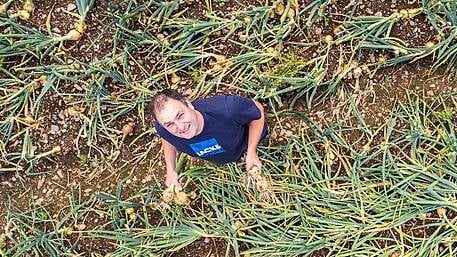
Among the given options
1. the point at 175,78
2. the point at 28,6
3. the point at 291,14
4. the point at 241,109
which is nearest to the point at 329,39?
the point at 291,14

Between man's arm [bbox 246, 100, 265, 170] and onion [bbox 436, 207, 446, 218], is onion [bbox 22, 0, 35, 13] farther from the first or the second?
onion [bbox 436, 207, 446, 218]

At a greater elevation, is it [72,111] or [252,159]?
[252,159]

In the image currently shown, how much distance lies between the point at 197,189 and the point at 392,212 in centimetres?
68

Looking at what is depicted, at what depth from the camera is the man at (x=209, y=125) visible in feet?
6.66

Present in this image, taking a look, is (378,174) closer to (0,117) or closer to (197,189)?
(197,189)

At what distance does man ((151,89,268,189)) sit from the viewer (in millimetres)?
2031

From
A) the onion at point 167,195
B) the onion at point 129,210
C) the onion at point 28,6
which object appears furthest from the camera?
the onion at point 28,6

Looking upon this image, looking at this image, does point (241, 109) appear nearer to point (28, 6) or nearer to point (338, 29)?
point (338, 29)

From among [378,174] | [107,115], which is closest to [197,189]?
[107,115]

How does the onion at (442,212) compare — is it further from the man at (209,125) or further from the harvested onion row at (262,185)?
the man at (209,125)

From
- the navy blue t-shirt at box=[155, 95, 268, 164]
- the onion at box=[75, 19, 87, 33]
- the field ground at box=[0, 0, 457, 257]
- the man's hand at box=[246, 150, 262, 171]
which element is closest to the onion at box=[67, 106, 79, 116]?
the field ground at box=[0, 0, 457, 257]

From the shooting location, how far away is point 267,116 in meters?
2.71

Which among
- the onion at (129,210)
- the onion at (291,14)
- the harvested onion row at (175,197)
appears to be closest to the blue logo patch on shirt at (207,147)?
the harvested onion row at (175,197)

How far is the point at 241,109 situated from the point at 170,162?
13.9 inches
